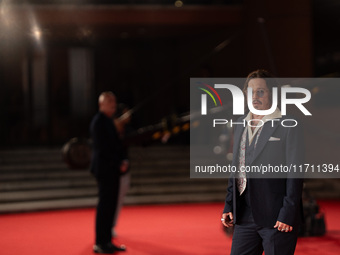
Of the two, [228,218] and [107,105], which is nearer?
[228,218]

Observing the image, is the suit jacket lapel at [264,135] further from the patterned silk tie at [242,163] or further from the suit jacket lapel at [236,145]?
the suit jacket lapel at [236,145]

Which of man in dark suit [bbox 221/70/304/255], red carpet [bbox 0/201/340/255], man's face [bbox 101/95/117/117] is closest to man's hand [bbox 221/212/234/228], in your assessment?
man in dark suit [bbox 221/70/304/255]

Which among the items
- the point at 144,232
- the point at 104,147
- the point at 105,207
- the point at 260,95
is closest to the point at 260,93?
the point at 260,95

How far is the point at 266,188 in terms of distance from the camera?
9.78ft

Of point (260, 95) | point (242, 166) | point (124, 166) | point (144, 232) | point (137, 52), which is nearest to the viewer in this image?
point (260, 95)

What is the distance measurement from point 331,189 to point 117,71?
657 centimetres

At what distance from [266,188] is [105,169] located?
3.07 meters

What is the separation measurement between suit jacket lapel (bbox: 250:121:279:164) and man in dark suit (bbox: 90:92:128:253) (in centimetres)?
302

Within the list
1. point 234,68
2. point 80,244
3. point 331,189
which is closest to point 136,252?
point 80,244

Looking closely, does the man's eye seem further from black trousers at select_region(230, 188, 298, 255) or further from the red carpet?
the red carpet

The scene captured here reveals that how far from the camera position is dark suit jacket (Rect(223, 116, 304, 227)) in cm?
291

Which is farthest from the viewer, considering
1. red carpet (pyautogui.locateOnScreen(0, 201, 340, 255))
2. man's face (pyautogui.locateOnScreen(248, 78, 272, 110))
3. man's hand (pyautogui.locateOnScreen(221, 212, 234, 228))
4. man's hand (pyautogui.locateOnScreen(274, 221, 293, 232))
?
red carpet (pyautogui.locateOnScreen(0, 201, 340, 255))

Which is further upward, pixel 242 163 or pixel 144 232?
pixel 242 163

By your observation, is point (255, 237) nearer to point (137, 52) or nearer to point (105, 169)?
point (105, 169)
